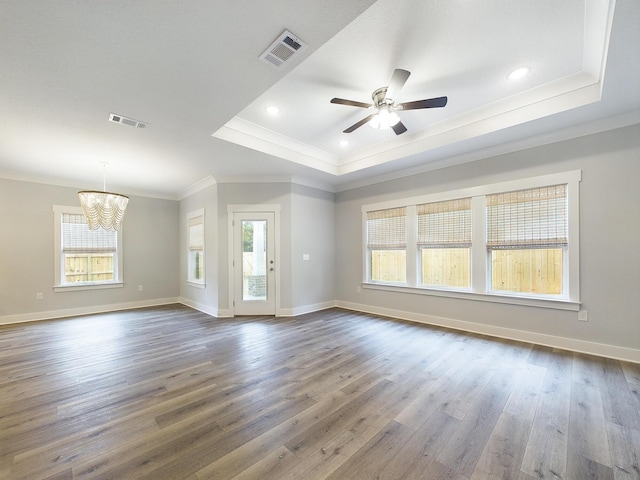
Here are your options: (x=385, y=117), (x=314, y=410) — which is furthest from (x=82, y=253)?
(x=385, y=117)

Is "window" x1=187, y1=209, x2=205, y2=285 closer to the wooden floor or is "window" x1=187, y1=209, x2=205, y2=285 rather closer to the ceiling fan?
the wooden floor

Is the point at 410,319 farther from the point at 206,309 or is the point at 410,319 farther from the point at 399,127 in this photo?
the point at 206,309

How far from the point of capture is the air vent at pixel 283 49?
187 cm

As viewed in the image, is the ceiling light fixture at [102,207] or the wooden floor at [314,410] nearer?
the wooden floor at [314,410]

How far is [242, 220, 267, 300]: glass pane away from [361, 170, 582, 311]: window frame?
2.02 meters

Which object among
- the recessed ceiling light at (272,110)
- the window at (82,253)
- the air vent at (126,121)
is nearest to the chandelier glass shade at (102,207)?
the window at (82,253)

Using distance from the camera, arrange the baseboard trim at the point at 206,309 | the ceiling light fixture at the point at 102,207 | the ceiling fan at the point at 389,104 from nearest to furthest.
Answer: the ceiling fan at the point at 389,104, the ceiling light fixture at the point at 102,207, the baseboard trim at the point at 206,309

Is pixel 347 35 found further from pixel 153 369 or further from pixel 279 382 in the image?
pixel 153 369

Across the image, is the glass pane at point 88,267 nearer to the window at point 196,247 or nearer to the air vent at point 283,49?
the window at point 196,247

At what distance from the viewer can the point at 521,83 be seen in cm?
287

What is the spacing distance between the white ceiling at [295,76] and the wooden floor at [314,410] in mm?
2725

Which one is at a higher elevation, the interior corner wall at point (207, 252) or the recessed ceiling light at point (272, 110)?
the recessed ceiling light at point (272, 110)

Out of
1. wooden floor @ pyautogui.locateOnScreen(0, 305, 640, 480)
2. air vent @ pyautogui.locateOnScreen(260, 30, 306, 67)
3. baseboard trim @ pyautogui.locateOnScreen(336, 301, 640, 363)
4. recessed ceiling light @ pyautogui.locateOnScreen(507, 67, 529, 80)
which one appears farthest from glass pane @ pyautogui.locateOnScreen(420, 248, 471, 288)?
air vent @ pyautogui.locateOnScreen(260, 30, 306, 67)

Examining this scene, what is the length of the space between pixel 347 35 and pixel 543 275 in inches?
148
